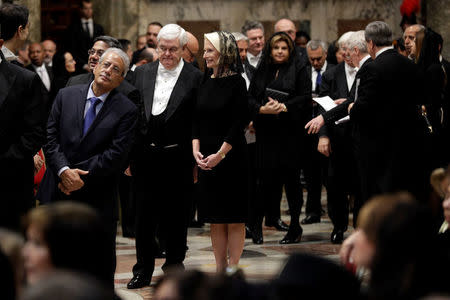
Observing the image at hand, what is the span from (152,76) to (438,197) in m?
2.34

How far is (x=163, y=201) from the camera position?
6707mm

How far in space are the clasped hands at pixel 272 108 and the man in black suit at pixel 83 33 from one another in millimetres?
4696

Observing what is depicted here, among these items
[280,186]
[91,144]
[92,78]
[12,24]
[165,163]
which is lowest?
[280,186]

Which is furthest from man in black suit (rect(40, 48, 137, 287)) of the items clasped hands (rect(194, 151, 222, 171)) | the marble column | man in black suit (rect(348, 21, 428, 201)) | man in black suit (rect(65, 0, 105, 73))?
the marble column

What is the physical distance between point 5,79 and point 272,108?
3.40m

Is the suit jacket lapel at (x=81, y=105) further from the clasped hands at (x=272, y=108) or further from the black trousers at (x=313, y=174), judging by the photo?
the black trousers at (x=313, y=174)

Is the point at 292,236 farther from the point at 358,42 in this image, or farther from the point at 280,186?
the point at 358,42

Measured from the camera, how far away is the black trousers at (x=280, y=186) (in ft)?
28.1

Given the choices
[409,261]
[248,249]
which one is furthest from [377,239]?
[248,249]

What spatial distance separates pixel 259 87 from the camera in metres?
8.53

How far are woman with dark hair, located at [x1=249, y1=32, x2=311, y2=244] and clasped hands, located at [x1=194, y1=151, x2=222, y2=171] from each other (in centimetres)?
193

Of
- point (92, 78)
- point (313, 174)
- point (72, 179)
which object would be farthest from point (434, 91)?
point (72, 179)

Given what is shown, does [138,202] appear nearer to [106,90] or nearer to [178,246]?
[178,246]

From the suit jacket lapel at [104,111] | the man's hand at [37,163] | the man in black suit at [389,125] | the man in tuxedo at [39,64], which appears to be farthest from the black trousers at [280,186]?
the man in tuxedo at [39,64]
